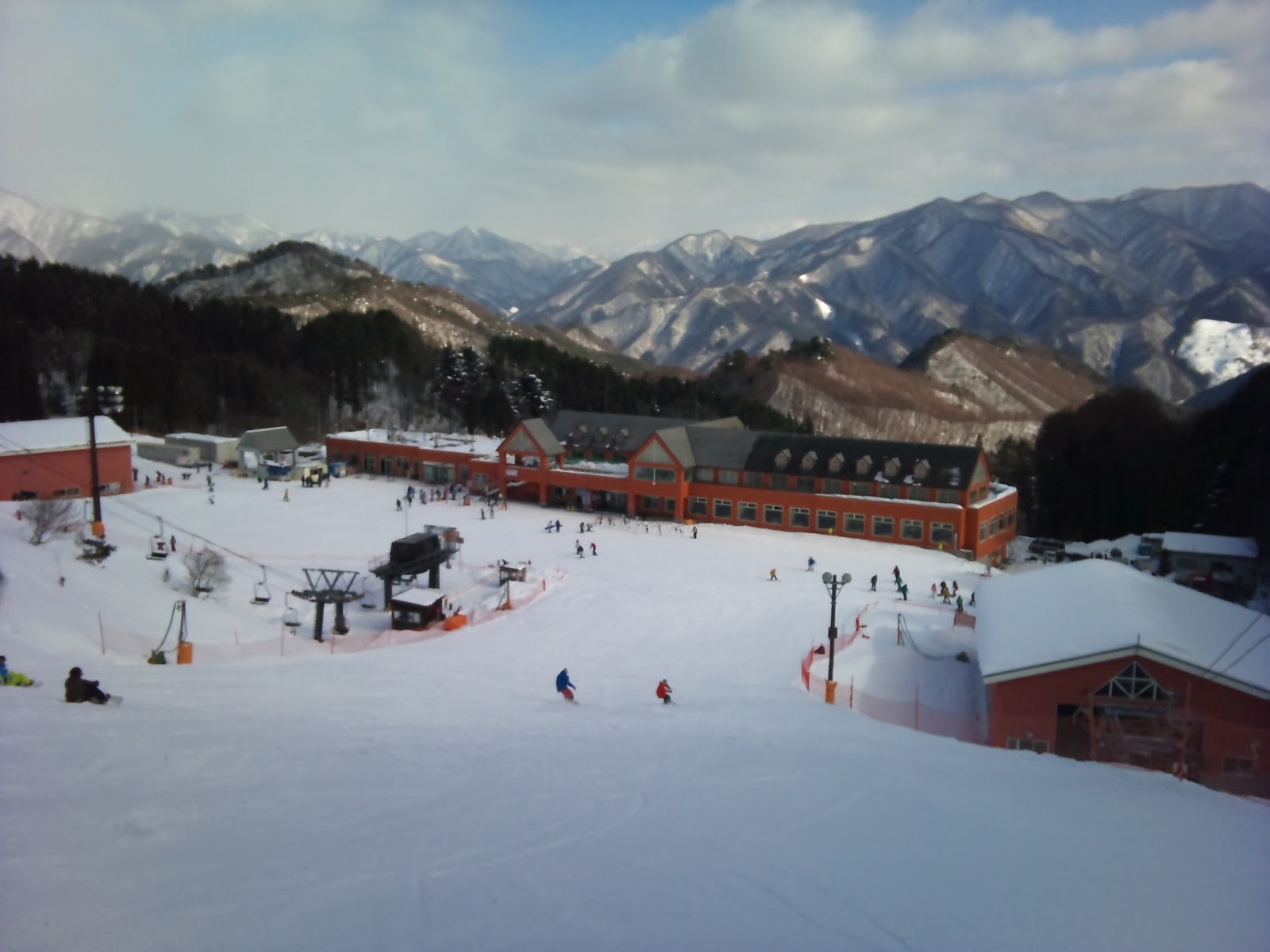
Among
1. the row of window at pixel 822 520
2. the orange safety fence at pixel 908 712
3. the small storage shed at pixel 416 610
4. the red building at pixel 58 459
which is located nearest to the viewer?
the orange safety fence at pixel 908 712

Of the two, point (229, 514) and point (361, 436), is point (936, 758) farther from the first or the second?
point (361, 436)

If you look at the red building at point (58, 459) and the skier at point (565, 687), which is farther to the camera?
the red building at point (58, 459)

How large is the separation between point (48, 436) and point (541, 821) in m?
38.4

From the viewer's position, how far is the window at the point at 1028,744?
18062mm

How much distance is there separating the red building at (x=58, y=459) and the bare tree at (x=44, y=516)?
7063mm

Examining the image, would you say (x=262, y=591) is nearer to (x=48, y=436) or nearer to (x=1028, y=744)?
(x=48, y=436)

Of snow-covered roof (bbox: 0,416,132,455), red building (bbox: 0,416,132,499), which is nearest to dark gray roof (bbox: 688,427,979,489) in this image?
red building (bbox: 0,416,132,499)

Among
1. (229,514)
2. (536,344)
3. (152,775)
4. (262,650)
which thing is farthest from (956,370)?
(152,775)

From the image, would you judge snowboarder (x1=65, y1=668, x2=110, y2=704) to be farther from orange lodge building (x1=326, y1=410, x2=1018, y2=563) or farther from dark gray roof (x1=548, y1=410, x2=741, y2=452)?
dark gray roof (x1=548, y1=410, x2=741, y2=452)

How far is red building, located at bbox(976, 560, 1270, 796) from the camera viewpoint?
675 inches

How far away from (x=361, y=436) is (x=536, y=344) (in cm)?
3802

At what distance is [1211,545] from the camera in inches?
1395

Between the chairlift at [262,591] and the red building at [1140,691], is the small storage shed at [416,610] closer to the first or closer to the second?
the chairlift at [262,591]

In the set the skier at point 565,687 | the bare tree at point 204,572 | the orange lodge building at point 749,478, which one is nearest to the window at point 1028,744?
the skier at point 565,687
